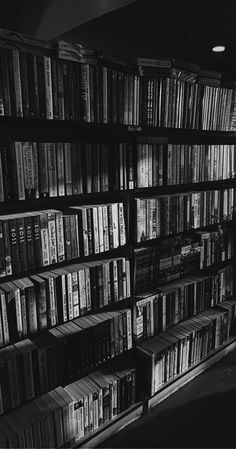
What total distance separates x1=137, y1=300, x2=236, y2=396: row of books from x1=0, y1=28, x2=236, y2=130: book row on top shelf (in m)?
1.30

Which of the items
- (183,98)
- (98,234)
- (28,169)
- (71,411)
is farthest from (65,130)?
(71,411)

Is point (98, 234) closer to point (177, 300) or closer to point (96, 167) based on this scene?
point (96, 167)

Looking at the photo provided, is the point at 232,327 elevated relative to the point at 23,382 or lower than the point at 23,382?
lower

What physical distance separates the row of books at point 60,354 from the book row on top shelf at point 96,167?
0.68m

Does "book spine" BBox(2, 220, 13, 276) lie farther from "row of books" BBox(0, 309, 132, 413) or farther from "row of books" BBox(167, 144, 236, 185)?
"row of books" BBox(167, 144, 236, 185)

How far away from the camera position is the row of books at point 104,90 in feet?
4.19

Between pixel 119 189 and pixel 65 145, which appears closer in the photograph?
pixel 65 145

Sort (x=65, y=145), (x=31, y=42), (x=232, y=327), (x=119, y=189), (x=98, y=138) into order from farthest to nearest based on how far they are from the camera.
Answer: (x=232, y=327) < (x=98, y=138) < (x=119, y=189) < (x=65, y=145) < (x=31, y=42)

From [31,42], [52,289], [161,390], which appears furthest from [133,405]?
[31,42]

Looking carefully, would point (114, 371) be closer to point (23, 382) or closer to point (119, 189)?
point (23, 382)

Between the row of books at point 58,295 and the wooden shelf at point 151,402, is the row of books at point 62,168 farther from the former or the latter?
the wooden shelf at point 151,402

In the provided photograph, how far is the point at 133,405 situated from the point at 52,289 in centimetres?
93

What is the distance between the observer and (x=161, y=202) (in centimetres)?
183

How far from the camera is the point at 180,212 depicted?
6.37ft
